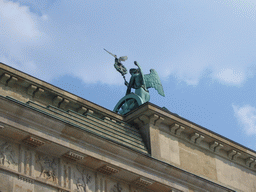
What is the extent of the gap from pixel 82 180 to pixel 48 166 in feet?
4.69

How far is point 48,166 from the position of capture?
21.5 metres

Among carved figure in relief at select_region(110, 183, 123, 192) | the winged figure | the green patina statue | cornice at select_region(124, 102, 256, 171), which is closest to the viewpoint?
carved figure in relief at select_region(110, 183, 123, 192)

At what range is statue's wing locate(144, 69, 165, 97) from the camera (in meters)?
28.8

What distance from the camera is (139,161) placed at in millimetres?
23469

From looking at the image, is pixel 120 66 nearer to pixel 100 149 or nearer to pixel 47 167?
pixel 100 149

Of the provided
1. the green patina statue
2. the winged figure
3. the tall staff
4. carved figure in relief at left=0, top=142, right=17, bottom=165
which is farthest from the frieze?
the tall staff

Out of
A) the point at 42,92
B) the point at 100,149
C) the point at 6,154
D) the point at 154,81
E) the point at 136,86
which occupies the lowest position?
the point at 6,154

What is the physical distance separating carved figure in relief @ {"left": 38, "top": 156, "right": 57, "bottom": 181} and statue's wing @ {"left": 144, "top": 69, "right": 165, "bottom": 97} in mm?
8232

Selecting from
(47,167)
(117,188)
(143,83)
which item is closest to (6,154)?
(47,167)

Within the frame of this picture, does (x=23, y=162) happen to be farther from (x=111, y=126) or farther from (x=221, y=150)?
(x=221, y=150)

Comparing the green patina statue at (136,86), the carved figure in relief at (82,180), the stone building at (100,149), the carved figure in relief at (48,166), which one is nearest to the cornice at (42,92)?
the stone building at (100,149)

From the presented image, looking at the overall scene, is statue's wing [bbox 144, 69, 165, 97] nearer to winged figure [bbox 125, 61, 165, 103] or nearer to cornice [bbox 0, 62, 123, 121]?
winged figure [bbox 125, 61, 165, 103]

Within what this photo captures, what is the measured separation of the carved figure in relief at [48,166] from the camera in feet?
69.8

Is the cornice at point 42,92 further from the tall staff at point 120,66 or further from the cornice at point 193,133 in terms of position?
the tall staff at point 120,66
